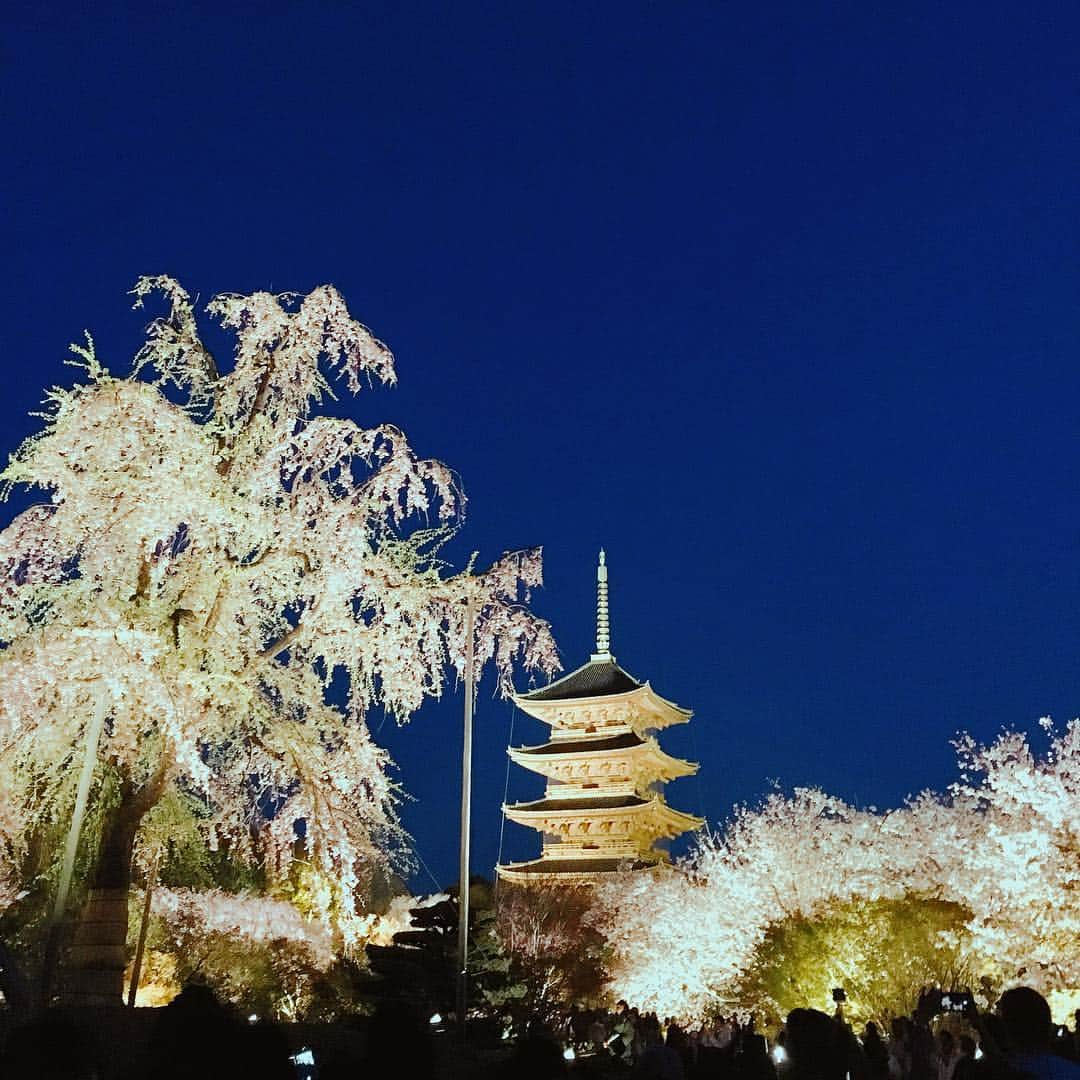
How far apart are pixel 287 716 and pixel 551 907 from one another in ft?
88.8

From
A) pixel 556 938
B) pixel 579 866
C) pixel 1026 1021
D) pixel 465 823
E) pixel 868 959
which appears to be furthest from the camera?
pixel 579 866

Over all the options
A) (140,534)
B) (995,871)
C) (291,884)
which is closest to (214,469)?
(140,534)

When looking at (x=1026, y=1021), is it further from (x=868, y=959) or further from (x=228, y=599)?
(x=868, y=959)

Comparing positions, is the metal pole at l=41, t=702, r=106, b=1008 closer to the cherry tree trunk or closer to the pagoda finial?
the cherry tree trunk

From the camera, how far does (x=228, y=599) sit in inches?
459

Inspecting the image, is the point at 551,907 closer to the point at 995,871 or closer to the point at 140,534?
the point at 995,871

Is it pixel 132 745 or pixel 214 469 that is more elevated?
pixel 214 469

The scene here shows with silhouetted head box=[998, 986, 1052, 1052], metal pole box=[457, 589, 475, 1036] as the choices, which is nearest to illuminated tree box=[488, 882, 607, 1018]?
metal pole box=[457, 589, 475, 1036]

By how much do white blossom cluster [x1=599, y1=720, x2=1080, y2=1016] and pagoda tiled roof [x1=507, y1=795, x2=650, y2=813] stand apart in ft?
23.9

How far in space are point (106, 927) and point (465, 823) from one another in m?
4.92

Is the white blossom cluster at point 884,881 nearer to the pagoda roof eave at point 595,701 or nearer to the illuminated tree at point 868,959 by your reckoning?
the illuminated tree at point 868,959

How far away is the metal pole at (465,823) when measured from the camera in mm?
12430

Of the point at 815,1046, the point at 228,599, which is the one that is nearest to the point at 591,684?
the point at 228,599

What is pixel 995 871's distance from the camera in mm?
21875
